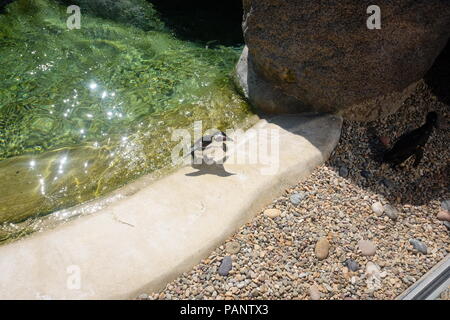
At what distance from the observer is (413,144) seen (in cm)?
Answer: 399

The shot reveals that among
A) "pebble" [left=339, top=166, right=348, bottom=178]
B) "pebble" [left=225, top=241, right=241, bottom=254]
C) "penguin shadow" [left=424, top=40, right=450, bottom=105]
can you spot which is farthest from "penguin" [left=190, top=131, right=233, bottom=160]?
"penguin shadow" [left=424, top=40, right=450, bottom=105]

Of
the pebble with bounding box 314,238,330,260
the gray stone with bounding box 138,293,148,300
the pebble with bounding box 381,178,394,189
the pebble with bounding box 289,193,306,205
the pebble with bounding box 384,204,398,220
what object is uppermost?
the pebble with bounding box 381,178,394,189

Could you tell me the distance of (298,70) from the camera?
4.64 meters

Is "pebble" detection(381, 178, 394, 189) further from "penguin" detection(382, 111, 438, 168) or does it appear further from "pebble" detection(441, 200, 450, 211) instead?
"pebble" detection(441, 200, 450, 211)

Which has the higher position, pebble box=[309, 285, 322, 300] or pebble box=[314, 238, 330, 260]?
pebble box=[314, 238, 330, 260]

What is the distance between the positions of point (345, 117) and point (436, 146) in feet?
3.90

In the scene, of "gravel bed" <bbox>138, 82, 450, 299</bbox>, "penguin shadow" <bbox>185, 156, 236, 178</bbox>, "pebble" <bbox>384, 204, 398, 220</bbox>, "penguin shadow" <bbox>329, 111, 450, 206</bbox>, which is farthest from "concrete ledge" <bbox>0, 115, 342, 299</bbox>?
"pebble" <bbox>384, 204, 398, 220</bbox>

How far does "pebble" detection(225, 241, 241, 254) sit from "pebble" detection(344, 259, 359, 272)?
100 centimetres

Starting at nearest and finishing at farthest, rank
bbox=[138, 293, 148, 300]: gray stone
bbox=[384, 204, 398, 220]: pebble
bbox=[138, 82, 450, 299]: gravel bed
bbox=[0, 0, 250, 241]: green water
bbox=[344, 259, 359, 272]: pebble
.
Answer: bbox=[138, 293, 148, 300]: gray stone
bbox=[138, 82, 450, 299]: gravel bed
bbox=[344, 259, 359, 272]: pebble
bbox=[384, 204, 398, 220]: pebble
bbox=[0, 0, 250, 241]: green water

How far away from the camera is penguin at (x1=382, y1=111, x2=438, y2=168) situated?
399 centimetres

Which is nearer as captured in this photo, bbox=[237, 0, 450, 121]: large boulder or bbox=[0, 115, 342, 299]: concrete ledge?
bbox=[0, 115, 342, 299]: concrete ledge

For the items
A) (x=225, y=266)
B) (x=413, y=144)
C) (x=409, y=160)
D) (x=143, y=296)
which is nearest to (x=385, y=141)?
(x=409, y=160)

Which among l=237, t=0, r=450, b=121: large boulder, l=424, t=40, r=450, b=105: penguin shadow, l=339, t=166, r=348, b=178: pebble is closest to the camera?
l=237, t=0, r=450, b=121: large boulder

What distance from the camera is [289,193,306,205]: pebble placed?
378 centimetres
